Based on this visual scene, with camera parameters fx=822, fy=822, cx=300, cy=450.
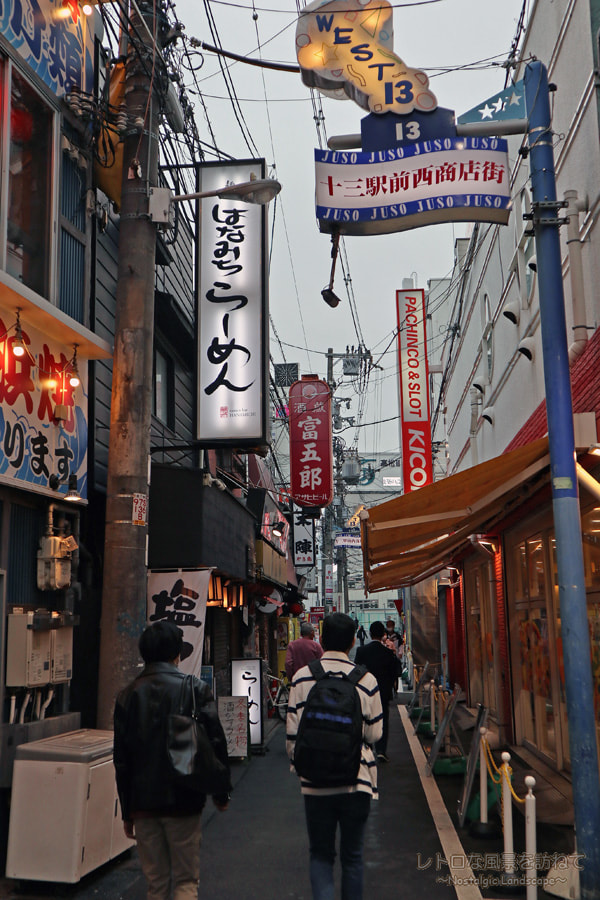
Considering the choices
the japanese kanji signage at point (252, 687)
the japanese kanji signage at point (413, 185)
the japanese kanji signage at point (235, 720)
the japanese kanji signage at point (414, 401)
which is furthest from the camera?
the japanese kanji signage at point (414, 401)

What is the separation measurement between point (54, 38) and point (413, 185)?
4.70 meters

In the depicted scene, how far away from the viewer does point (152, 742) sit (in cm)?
451

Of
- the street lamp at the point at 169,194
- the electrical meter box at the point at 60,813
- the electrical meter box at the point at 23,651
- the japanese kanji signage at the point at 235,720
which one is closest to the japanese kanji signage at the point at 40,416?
the electrical meter box at the point at 23,651

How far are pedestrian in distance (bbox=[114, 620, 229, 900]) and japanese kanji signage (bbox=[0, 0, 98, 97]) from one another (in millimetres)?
6298

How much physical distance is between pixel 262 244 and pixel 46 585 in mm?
5443

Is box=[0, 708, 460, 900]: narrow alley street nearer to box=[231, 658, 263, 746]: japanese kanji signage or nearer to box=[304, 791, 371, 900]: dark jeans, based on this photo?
box=[304, 791, 371, 900]: dark jeans

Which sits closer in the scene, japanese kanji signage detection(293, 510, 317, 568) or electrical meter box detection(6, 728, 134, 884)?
electrical meter box detection(6, 728, 134, 884)

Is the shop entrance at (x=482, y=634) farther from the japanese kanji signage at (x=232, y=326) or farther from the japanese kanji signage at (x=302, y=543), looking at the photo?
the japanese kanji signage at (x=302, y=543)

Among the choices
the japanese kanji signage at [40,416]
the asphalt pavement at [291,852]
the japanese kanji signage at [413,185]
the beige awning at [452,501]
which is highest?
the japanese kanji signage at [413,185]

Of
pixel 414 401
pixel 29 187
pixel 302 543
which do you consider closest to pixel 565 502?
pixel 29 187

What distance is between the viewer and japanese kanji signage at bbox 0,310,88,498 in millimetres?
7055

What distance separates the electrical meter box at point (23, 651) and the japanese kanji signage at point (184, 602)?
2070 millimetres

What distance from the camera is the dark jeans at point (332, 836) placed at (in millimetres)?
4715

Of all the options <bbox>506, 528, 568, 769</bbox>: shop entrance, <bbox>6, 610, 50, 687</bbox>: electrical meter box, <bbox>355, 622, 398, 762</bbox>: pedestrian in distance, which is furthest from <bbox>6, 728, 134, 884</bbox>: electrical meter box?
<bbox>355, 622, 398, 762</bbox>: pedestrian in distance
